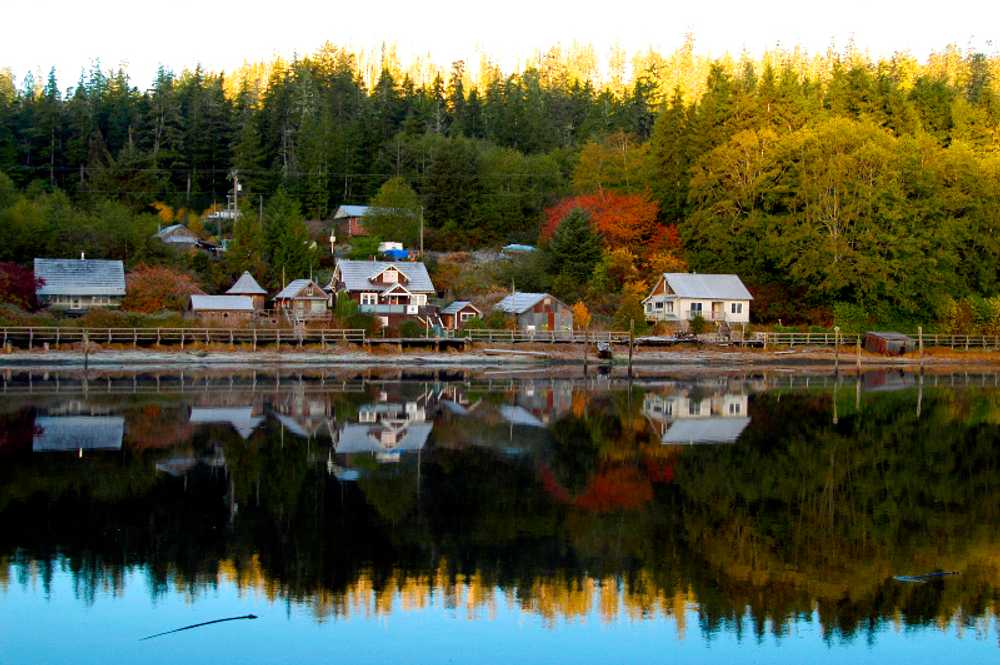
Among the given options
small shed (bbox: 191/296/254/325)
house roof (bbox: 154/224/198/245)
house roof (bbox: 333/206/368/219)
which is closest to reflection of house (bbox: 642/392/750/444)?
small shed (bbox: 191/296/254/325)

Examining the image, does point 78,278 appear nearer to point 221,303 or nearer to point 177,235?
point 221,303

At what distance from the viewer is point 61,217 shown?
6825 centimetres

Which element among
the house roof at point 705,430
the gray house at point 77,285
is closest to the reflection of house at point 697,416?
the house roof at point 705,430

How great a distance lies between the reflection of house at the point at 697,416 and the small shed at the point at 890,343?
22482 mm

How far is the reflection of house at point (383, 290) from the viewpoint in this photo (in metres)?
60.1

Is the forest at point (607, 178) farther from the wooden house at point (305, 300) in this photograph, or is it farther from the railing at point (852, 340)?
the wooden house at point (305, 300)

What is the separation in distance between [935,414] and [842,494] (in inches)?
628

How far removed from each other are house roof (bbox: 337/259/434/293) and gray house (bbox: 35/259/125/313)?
1358 centimetres

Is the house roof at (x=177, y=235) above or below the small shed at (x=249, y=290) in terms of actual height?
above

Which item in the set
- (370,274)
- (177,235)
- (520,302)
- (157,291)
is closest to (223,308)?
(157,291)

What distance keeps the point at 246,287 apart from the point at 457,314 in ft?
45.4

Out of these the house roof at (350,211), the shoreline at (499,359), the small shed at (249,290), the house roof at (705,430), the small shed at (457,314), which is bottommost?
the house roof at (705,430)

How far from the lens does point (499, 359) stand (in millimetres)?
55250

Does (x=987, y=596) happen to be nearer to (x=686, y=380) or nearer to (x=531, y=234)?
(x=686, y=380)
